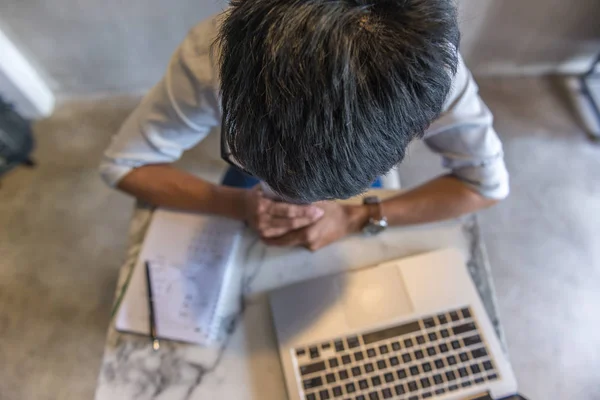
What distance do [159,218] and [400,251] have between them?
0.41 metres

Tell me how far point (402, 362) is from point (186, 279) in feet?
1.15

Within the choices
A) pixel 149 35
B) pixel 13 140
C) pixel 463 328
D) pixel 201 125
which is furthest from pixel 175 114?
pixel 13 140

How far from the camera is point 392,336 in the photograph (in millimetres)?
586

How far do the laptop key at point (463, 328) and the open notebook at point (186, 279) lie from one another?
332 mm

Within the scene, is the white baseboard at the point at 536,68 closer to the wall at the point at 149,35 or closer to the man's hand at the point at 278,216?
the wall at the point at 149,35

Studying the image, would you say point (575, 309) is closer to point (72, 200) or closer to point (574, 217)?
point (574, 217)

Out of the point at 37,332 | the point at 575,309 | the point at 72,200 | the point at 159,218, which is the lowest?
the point at 575,309

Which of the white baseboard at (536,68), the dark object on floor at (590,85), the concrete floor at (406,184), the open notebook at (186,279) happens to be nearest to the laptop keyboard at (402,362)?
the open notebook at (186,279)

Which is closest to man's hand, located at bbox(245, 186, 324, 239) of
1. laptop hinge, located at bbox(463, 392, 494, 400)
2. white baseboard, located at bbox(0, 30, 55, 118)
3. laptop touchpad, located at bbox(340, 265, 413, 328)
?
laptop touchpad, located at bbox(340, 265, 413, 328)

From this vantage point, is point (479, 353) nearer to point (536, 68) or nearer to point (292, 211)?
point (292, 211)

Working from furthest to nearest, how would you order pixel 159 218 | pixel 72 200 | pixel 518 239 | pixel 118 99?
pixel 118 99 → pixel 72 200 → pixel 518 239 → pixel 159 218

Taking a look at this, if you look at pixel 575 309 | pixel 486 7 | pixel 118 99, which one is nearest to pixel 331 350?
pixel 575 309

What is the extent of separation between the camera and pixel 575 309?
122cm

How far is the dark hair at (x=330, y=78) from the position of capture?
1.08 feet
